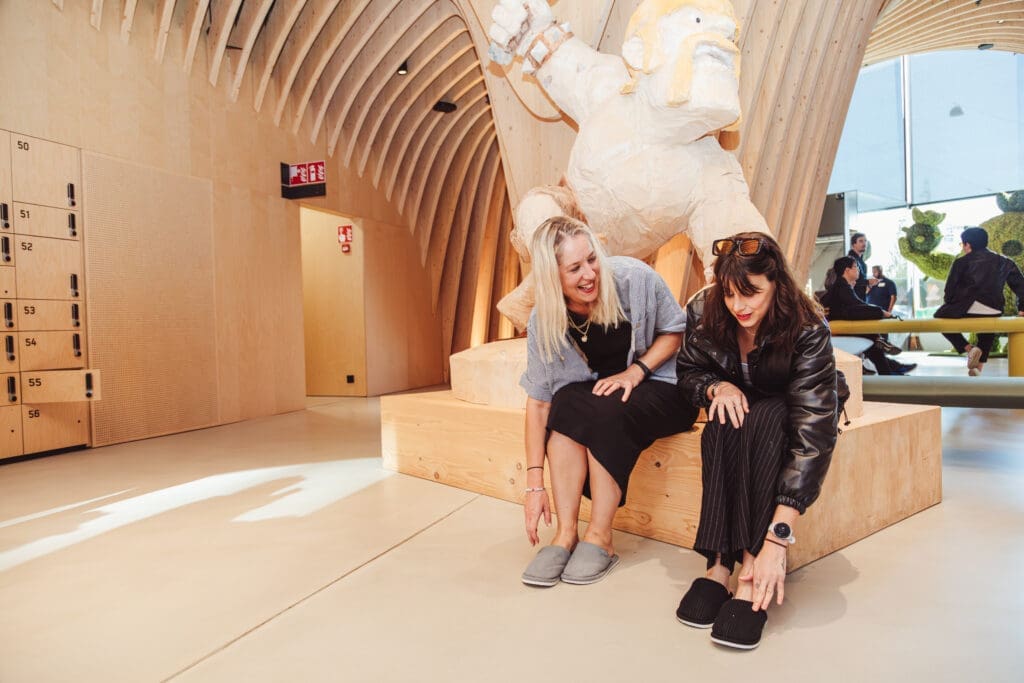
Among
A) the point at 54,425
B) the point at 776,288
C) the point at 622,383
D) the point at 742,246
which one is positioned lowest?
the point at 54,425

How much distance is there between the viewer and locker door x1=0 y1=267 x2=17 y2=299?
463 centimetres

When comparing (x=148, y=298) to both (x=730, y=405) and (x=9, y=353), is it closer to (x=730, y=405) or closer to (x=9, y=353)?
(x=9, y=353)

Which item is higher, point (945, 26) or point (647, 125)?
point (945, 26)

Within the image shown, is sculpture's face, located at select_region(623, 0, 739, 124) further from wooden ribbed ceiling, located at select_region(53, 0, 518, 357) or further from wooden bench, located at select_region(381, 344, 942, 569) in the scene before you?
wooden ribbed ceiling, located at select_region(53, 0, 518, 357)

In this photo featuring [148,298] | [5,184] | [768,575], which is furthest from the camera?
[148,298]

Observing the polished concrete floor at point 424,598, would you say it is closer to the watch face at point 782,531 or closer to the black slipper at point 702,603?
the black slipper at point 702,603

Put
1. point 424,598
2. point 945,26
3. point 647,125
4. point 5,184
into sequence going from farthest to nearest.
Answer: point 945,26 → point 5,184 → point 647,125 → point 424,598

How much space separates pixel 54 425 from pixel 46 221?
4.88 ft

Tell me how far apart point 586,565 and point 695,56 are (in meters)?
2.26

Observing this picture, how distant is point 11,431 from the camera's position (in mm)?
4715

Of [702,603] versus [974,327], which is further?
[974,327]

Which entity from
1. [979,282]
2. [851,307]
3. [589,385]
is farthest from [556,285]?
[979,282]

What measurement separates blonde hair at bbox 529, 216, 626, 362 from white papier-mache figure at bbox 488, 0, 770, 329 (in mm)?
1006

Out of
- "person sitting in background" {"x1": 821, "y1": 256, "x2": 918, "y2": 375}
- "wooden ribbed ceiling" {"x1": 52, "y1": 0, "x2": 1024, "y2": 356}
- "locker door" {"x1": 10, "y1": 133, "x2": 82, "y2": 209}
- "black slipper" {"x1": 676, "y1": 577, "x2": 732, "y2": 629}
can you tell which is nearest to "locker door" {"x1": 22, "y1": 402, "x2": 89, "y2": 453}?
"locker door" {"x1": 10, "y1": 133, "x2": 82, "y2": 209}
